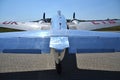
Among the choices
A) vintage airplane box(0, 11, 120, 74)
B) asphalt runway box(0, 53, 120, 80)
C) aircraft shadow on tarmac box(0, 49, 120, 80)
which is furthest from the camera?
asphalt runway box(0, 53, 120, 80)

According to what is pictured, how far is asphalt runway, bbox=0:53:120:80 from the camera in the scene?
850 centimetres

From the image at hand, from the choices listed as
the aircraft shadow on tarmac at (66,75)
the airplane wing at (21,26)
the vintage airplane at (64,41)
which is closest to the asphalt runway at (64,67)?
the aircraft shadow on tarmac at (66,75)

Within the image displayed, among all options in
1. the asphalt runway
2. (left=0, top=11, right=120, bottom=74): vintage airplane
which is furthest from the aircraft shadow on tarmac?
(left=0, top=11, right=120, bottom=74): vintage airplane

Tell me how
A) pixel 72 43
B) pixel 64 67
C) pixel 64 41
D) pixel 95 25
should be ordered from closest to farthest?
pixel 64 41
pixel 72 43
pixel 64 67
pixel 95 25

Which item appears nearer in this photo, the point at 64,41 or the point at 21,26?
the point at 64,41

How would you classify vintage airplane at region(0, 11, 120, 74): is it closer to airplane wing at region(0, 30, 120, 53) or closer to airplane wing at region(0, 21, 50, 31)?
airplane wing at region(0, 30, 120, 53)

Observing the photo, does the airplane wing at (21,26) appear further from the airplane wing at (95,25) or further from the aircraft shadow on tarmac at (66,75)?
the aircraft shadow on tarmac at (66,75)

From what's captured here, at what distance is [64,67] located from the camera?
9930 mm

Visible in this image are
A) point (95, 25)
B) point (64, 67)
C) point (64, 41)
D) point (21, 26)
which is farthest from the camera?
point (95, 25)

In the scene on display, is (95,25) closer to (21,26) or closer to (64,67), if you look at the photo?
(21,26)

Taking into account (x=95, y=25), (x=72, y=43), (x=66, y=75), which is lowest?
(x=66, y=75)

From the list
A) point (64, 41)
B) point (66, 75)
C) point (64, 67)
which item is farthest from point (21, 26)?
point (64, 41)

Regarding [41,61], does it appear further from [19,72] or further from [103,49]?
[103,49]

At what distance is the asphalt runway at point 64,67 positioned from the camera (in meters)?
8.50
